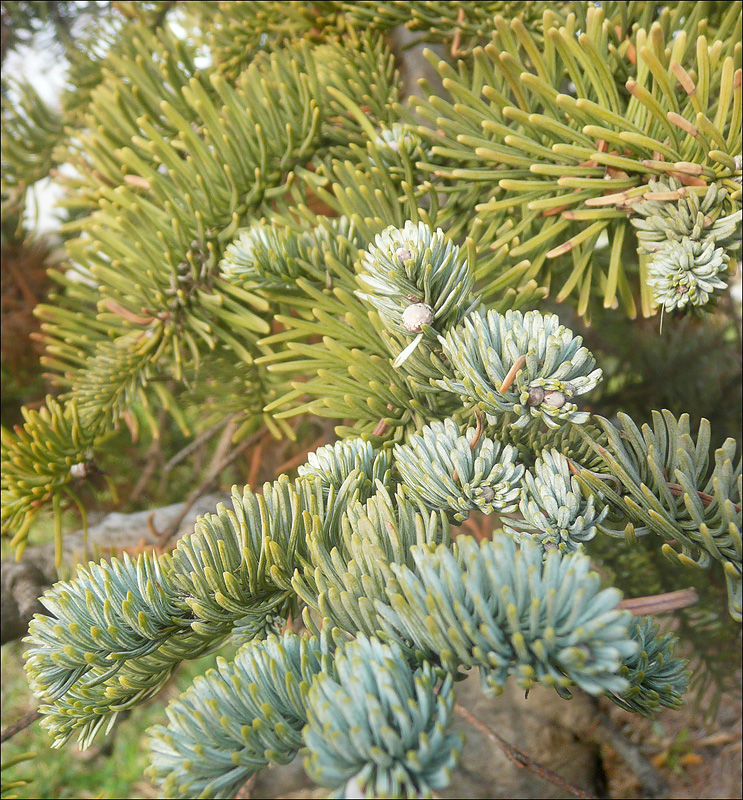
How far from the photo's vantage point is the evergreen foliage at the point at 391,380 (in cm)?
16

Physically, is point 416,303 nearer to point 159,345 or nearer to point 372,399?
point 372,399

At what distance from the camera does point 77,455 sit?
1.26 ft

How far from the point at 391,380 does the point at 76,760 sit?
86cm

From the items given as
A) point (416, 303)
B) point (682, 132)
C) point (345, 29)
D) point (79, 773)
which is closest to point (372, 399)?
point (416, 303)

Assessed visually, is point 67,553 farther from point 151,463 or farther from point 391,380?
point 391,380

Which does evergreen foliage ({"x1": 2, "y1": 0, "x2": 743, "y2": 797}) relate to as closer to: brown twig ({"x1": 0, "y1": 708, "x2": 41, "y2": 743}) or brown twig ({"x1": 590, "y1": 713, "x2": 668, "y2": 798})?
brown twig ({"x1": 0, "y1": 708, "x2": 41, "y2": 743})

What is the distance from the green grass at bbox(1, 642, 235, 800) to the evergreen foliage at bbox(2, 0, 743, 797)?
542 mm

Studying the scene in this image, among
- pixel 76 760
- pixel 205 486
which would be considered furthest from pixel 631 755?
pixel 76 760

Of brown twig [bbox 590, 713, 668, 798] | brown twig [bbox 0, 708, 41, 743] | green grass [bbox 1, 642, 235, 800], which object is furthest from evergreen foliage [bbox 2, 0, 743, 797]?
green grass [bbox 1, 642, 235, 800]

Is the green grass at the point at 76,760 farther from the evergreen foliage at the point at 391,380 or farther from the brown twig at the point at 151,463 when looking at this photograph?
the evergreen foliage at the point at 391,380

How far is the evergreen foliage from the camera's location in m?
0.16

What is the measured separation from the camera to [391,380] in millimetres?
285

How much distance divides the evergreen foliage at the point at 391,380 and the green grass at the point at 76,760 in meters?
0.54

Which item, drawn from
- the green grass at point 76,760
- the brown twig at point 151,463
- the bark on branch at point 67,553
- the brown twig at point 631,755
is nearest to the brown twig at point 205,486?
the bark on branch at point 67,553
